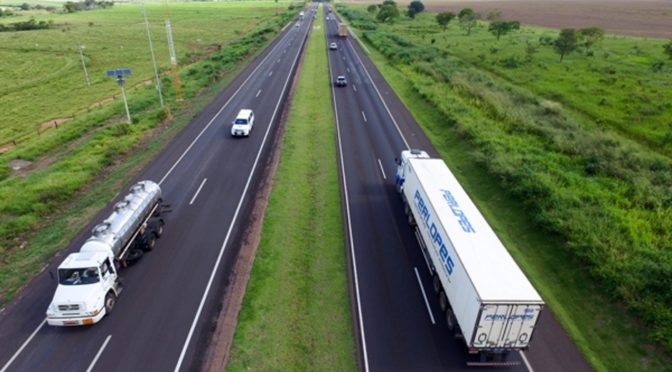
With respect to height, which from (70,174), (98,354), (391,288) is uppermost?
Result: (391,288)

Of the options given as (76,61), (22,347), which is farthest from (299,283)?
(76,61)

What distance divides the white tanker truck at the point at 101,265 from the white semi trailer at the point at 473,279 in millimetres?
15443

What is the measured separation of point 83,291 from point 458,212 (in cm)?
1755

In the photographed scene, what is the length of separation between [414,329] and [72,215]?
23024 mm

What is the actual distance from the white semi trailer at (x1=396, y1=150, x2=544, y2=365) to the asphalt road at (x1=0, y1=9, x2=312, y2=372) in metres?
10.7

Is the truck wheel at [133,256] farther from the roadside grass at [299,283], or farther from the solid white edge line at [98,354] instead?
the roadside grass at [299,283]

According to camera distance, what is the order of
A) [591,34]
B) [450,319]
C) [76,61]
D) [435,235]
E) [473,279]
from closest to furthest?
[473,279] < [450,319] < [435,235] < [591,34] < [76,61]

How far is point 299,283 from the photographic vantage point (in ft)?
66.0

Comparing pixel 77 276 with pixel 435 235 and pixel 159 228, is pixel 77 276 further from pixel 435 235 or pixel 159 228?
pixel 435 235

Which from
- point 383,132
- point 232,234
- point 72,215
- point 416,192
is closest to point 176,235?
point 232,234

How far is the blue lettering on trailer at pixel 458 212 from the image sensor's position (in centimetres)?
1802

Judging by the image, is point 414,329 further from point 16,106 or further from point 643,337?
point 16,106

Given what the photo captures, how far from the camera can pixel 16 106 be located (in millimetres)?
56281

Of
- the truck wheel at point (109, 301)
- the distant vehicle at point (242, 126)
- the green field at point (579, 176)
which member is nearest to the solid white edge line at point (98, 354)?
the truck wheel at point (109, 301)
